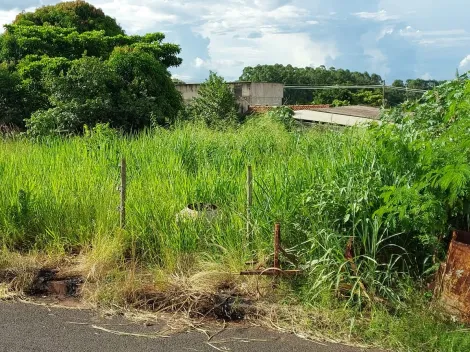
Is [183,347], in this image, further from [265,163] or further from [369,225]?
[265,163]

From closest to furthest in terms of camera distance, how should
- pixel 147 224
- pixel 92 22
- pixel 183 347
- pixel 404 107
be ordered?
pixel 183 347, pixel 147 224, pixel 404 107, pixel 92 22

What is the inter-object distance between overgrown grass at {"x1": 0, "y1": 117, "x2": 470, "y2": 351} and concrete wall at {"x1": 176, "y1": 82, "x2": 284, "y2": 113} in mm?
14744

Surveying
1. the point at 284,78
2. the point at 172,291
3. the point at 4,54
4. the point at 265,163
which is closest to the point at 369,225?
the point at 172,291

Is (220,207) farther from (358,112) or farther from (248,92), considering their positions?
(248,92)

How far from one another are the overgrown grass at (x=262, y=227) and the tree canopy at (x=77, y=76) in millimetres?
5682

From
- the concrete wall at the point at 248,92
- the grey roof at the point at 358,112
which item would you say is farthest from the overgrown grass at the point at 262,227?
the concrete wall at the point at 248,92

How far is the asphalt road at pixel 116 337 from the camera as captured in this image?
4.34 meters

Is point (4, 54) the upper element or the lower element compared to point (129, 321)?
upper

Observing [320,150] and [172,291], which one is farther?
[320,150]

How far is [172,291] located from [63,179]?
259cm

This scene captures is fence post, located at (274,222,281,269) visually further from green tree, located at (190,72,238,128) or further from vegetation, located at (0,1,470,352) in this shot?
green tree, located at (190,72,238,128)

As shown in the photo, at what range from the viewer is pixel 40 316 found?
16.1 ft

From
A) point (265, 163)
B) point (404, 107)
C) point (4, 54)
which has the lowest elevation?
point (265, 163)

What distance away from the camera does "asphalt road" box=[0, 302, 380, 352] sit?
14.2 ft
